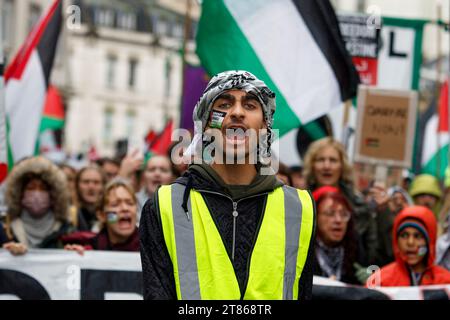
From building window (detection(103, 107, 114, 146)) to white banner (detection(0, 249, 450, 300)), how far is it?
5826cm

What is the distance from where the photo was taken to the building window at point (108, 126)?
64375 mm

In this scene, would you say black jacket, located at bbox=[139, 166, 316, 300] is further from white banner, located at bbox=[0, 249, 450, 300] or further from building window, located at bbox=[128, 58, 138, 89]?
building window, located at bbox=[128, 58, 138, 89]

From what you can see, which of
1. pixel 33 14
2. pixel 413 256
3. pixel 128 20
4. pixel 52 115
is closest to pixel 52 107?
pixel 52 115

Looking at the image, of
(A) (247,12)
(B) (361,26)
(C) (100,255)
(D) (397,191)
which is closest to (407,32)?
(B) (361,26)

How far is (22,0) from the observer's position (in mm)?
40375

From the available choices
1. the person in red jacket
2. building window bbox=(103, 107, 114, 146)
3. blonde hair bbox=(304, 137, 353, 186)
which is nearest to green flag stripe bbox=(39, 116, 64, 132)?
blonde hair bbox=(304, 137, 353, 186)

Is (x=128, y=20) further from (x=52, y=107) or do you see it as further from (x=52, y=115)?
(x=52, y=115)

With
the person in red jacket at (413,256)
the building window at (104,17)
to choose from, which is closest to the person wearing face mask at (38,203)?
the person in red jacket at (413,256)

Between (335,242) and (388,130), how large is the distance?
3.11m

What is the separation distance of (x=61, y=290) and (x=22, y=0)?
117ft

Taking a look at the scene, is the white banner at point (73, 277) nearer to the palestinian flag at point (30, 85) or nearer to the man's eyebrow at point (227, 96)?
the palestinian flag at point (30, 85)

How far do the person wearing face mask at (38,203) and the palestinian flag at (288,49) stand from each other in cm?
138

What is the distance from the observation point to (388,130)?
29.9 feet

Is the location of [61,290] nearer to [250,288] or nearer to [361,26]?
[250,288]
